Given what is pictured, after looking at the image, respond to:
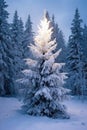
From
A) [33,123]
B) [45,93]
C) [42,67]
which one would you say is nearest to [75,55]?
[42,67]

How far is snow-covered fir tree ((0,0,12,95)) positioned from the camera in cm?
3078

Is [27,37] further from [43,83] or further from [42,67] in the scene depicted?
[43,83]

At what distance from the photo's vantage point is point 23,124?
16688 mm

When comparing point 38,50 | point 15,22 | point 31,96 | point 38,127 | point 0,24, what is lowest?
point 38,127

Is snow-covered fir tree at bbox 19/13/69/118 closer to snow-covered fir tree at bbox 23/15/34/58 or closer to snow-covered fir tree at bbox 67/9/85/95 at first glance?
snow-covered fir tree at bbox 67/9/85/95

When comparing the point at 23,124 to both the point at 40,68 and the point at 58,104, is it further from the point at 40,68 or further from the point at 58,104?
the point at 40,68

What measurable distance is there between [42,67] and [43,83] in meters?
1.34

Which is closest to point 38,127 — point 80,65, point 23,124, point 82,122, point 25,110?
point 23,124

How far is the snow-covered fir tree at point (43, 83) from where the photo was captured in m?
19.5

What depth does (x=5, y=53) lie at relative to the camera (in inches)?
1231

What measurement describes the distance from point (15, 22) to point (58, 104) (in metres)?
26.2

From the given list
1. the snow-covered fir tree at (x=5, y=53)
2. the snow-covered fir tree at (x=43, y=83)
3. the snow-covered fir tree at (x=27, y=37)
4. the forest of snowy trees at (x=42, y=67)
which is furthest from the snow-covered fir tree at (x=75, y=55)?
the snow-covered fir tree at (x=43, y=83)

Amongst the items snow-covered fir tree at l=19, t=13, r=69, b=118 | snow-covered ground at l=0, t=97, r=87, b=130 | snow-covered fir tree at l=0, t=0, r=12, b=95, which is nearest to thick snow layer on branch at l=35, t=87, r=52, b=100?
snow-covered fir tree at l=19, t=13, r=69, b=118

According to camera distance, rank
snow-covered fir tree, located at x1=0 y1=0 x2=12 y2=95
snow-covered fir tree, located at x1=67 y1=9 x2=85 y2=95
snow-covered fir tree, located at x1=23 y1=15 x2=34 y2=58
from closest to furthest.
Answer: snow-covered fir tree, located at x1=0 y1=0 x2=12 y2=95 → snow-covered fir tree, located at x1=67 y1=9 x2=85 y2=95 → snow-covered fir tree, located at x1=23 y1=15 x2=34 y2=58
